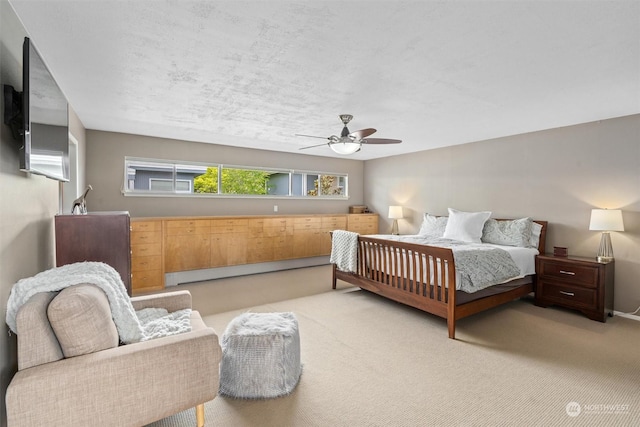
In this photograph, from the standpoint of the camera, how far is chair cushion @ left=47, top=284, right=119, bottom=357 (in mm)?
1350

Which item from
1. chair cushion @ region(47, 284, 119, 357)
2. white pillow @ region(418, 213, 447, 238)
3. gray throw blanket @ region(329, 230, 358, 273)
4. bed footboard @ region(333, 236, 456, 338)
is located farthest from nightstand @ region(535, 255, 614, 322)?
chair cushion @ region(47, 284, 119, 357)

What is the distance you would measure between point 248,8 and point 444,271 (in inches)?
110

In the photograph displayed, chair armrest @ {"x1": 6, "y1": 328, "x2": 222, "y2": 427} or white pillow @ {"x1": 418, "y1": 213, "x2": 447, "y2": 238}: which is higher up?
white pillow @ {"x1": 418, "y1": 213, "x2": 447, "y2": 238}

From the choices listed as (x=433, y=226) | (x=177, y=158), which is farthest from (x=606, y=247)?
(x=177, y=158)

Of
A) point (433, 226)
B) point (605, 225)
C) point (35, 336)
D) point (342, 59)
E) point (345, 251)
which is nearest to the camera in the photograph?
point (35, 336)

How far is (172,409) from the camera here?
5.10ft

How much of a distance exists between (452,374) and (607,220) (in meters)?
2.88

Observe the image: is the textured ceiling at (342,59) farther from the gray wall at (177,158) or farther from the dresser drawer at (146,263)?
the dresser drawer at (146,263)

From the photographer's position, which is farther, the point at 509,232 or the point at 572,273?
the point at 509,232

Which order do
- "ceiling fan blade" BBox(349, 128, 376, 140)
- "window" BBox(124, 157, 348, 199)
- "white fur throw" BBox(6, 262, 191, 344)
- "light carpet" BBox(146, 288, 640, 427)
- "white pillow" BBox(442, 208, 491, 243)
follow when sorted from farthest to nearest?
"window" BBox(124, 157, 348, 199)
"white pillow" BBox(442, 208, 491, 243)
"ceiling fan blade" BBox(349, 128, 376, 140)
"light carpet" BBox(146, 288, 640, 427)
"white fur throw" BBox(6, 262, 191, 344)

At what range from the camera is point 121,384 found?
1.42 metres

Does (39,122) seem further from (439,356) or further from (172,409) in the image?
(439,356)

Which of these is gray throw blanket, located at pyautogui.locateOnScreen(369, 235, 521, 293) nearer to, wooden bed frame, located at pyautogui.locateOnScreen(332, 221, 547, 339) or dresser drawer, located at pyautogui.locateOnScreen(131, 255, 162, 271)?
wooden bed frame, located at pyautogui.locateOnScreen(332, 221, 547, 339)

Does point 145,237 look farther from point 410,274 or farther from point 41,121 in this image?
point 410,274
